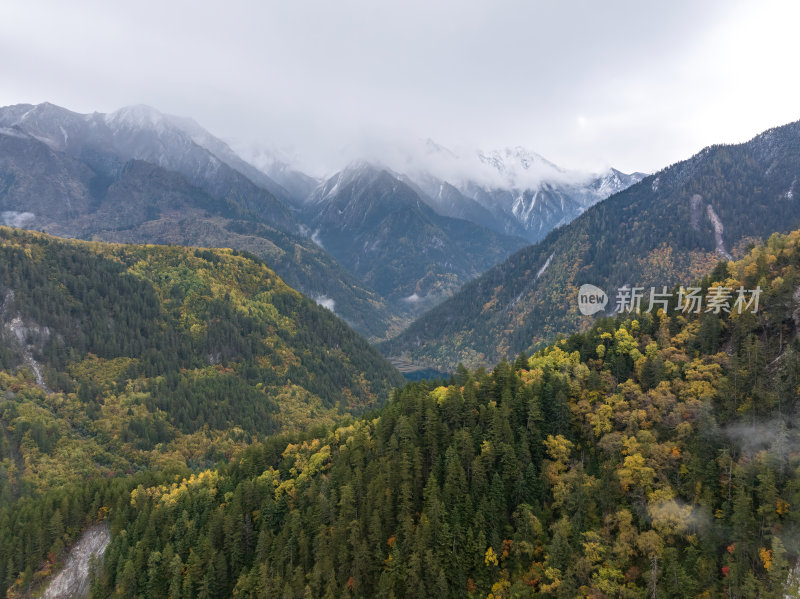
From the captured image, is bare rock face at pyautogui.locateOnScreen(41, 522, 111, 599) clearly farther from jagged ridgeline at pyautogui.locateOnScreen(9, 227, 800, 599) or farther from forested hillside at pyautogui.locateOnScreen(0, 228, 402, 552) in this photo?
forested hillside at pyautogui.locateOnScreen(0, 228, 402, 552)

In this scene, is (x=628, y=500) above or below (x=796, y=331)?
below

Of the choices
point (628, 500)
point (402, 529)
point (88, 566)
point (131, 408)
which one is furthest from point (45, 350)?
point (628, 500)

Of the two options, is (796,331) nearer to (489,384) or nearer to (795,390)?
(795,390)

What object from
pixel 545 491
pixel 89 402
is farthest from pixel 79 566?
pixel 545 491

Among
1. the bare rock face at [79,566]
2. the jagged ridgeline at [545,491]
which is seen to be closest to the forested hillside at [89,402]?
the bare rock face at [79,566]

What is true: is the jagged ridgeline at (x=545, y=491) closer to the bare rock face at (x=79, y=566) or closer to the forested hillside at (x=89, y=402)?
the bare rock face at (x=79, y=566)

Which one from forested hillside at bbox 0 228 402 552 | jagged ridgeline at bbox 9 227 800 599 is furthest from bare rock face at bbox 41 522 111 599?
forested hillside at bbox 0 228 402 552

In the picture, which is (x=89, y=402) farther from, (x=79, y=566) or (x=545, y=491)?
(x=545, y=491)
